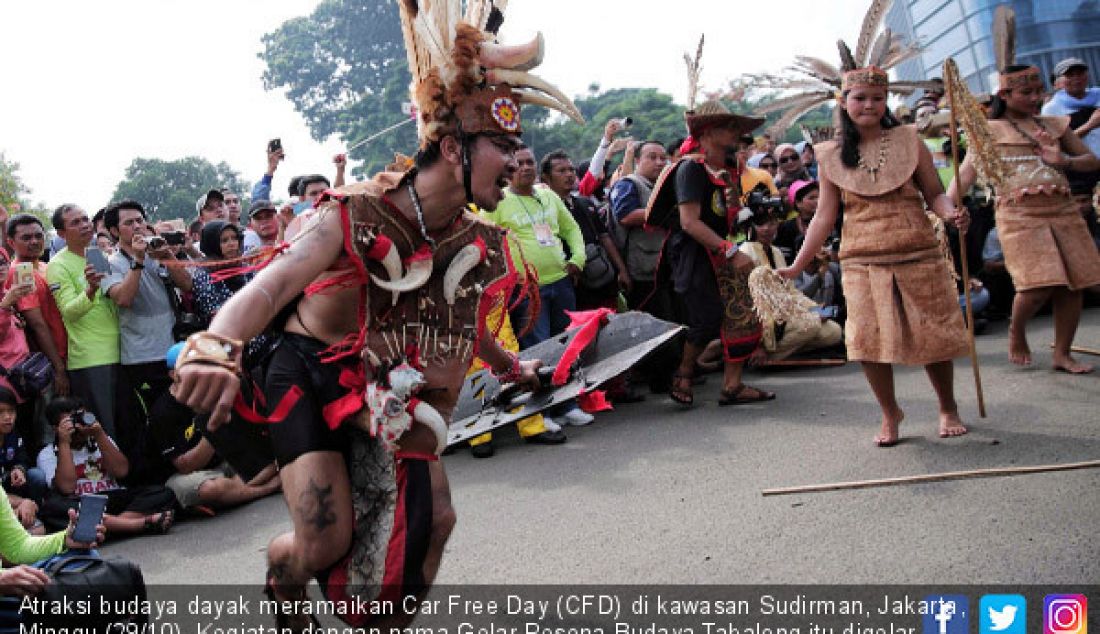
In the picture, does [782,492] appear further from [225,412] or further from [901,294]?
[225,412]

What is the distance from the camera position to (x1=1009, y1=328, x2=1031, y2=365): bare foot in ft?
22.1

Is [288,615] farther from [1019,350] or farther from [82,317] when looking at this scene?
[1019,350]

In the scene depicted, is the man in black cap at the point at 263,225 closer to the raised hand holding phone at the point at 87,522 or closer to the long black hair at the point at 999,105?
the raised hand holding phone at the point at 87,522

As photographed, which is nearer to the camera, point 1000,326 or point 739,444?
point 739,444

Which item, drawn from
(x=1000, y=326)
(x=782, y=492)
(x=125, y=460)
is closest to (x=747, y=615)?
(x=782, y=492)

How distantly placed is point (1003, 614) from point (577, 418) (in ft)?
13.7

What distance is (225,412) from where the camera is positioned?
2176mm

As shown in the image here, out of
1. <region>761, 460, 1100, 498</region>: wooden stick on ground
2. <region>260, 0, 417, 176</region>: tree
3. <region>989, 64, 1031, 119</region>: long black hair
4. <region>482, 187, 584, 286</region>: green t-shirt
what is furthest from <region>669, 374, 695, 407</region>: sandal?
<region>260, 0, 417, 176</region>: tree

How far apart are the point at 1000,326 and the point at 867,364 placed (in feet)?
14.9

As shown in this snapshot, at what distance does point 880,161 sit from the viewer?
5125mm

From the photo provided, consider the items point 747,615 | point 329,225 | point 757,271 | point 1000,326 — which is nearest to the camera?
point 329,225

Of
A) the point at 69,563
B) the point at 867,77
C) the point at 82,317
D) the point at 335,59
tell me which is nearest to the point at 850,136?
the point at 867,77

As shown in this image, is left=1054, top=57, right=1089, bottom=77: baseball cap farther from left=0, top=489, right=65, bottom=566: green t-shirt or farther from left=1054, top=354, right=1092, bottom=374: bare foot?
left=0, top=489, right=65, bottom=566: green t-shirt

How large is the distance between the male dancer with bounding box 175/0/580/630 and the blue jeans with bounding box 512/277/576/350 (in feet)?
12.5
